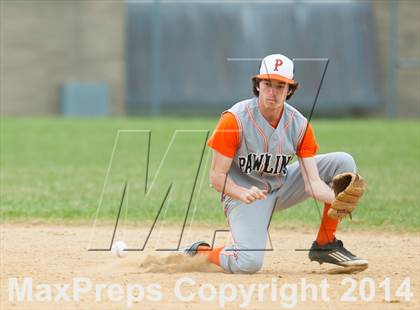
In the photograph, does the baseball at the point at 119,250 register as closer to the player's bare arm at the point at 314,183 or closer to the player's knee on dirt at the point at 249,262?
the player's knee on dirt at the point at 249,262

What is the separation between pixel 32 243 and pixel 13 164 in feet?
22.2

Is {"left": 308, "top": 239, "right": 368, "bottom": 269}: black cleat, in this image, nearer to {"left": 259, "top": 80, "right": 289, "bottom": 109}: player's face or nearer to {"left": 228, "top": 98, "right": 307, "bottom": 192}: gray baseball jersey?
{"left": 228, "top": 98, "right": 307, "bottom": 192}: gray baseball jersey

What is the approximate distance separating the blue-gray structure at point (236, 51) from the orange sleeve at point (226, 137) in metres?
19.1

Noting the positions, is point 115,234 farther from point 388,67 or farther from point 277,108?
point 388,67

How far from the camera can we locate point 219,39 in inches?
1078

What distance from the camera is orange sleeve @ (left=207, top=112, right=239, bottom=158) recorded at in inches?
258

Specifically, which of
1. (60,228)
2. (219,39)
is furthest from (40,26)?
(60,228)

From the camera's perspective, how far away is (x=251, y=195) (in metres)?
6.34

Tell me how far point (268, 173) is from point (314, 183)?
333 millimetres

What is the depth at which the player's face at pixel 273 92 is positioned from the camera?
6504 millimetres

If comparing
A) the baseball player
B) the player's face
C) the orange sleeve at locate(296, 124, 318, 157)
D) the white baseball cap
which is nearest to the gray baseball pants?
the baseball player

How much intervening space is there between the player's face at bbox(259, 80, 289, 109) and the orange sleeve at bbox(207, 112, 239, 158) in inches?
10.3

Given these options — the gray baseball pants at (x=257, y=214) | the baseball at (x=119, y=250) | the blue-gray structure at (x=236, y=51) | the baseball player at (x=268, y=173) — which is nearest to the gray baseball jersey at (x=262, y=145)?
the baseball player at (x=268, y=173)

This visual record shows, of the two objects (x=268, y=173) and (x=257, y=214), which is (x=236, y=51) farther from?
(x=257, y=214)
